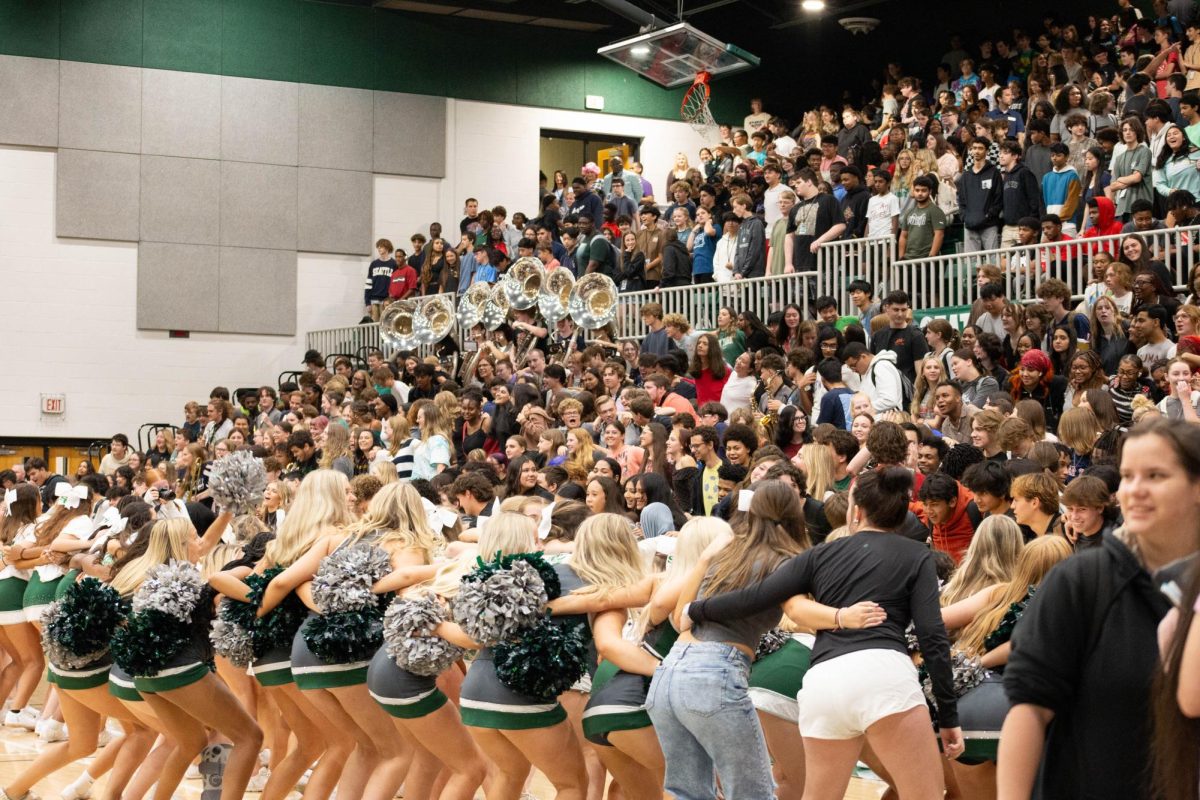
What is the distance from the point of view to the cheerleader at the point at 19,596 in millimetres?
9070

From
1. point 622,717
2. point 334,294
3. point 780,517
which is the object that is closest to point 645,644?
point 622,717

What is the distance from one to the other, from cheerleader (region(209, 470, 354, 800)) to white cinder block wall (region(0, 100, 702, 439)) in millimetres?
15261

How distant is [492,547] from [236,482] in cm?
215

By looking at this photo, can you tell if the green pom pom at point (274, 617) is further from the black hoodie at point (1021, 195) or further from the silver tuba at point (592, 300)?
the silver tuba at point (592, 300)

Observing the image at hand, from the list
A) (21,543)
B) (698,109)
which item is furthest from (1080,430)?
(698,109)

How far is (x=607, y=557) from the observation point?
516cm

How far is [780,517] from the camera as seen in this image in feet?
15.4

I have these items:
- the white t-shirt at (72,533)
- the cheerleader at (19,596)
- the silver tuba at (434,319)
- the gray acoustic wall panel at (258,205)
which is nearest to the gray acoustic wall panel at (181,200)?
the gray acoustic wall panel at (258,205)

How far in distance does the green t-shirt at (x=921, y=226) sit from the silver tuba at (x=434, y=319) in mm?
6231

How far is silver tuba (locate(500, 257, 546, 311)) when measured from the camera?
15.7m

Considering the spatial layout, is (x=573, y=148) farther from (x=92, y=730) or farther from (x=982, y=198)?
(x=92, y=730)

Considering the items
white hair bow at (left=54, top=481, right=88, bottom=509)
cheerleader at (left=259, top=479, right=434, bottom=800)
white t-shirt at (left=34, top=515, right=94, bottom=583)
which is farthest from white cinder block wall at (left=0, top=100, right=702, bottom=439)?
cheerleader at (left=259, top=479, right=434, bottom=800)

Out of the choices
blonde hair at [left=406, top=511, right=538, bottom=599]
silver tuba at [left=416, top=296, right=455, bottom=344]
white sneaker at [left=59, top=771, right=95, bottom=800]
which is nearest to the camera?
blonde hair at [left=406, top=511, right=538, bottom=599]

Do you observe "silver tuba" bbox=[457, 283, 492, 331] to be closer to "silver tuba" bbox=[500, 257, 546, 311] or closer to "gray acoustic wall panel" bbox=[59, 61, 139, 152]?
"silver tuba" bbox=[500, 257, 546, 311]
